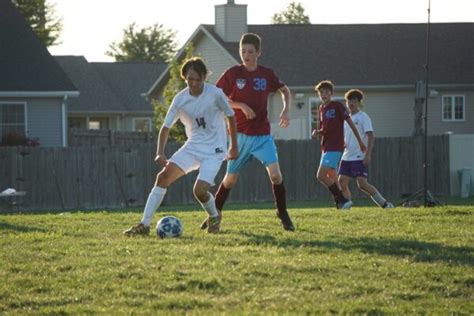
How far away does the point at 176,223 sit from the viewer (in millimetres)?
12648

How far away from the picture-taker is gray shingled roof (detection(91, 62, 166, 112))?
6506 cm

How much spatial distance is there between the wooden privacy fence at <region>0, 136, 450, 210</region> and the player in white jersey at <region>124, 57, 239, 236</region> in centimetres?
1927

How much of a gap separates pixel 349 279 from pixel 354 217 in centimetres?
569

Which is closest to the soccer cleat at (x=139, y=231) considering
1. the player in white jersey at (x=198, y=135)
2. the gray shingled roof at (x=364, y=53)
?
the player in white jersey at (x=198, y=135)

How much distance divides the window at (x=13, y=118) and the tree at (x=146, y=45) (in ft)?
187

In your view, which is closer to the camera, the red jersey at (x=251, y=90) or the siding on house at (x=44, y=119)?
the red jersey at (x=251, y=90)

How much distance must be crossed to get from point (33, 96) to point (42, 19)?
40.2m

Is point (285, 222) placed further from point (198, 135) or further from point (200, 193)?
point (198, 135)

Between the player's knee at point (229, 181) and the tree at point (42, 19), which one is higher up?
the tree at point (42, 19)

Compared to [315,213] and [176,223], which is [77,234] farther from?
[315,213]

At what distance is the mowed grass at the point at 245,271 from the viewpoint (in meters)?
8.64

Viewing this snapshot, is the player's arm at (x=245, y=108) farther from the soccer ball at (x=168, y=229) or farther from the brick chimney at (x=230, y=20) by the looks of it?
the brick chimney at (x=230, y=20)

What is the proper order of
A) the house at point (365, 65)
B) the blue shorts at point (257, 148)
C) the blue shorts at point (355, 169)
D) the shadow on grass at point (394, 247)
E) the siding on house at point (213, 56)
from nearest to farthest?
the shadow on grass at point (394, 247) → the blue shorts at point (257, 148) → the blue shorts at point (355, 169) → the house at point (365, 65) → the siding on house at point (213, 56)

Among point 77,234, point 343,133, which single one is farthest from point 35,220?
point 343,133
